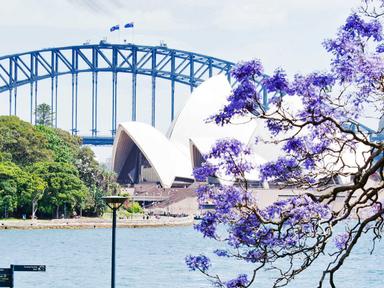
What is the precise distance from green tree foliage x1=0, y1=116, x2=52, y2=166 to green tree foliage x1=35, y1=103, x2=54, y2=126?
3005cm

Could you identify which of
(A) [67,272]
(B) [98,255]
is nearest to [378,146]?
(A) [67,272]

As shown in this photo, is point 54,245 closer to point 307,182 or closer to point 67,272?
point 67,272

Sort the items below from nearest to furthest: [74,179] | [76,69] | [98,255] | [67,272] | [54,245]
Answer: [67,272] < [98,255] < [54,245] < [74,179] < [76,69]

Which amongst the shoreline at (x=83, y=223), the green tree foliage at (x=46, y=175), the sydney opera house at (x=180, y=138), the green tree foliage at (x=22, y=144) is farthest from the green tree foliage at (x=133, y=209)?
the green tree foliage at (x=22, y=144)

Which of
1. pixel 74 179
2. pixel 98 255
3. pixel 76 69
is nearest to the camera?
pixel 98 255

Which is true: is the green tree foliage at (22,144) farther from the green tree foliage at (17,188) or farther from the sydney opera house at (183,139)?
the sydney opera house at (183,139)

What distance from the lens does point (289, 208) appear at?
1054 centimetres

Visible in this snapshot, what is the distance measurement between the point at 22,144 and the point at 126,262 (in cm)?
3543

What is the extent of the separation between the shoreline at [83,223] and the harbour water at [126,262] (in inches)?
53.6

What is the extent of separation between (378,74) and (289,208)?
1915mm

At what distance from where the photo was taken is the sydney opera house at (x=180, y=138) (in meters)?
90.9

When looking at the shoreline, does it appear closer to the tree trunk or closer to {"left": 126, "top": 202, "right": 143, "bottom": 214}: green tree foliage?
the tree trunk

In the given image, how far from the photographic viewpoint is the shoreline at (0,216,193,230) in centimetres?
6066

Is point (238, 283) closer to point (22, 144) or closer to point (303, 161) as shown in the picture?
point (303, 161)
